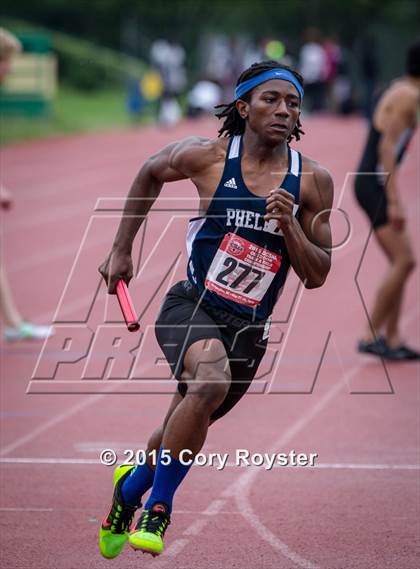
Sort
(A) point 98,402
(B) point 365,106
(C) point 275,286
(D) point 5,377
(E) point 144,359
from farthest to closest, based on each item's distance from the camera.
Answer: (B) point 365,106, (E) point 144,359, (D) point 5,377, (A) point 98,402, (C) point 275,286

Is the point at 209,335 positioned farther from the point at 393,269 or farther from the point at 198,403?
the point at 393,269

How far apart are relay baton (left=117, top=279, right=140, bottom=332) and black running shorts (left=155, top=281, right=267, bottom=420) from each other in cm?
13

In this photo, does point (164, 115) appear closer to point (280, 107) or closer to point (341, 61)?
point (341, 61)

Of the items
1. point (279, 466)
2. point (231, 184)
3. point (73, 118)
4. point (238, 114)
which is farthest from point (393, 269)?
point (73, 118)

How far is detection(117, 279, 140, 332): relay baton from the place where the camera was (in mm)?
4996

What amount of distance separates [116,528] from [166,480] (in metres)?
0.46

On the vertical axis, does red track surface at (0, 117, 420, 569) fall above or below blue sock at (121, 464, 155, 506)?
below

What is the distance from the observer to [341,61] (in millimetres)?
38875

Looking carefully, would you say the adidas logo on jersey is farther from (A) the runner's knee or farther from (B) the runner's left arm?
(A) the runner's knee

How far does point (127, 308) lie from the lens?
505 cm

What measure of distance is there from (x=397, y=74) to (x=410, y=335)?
38.2 metres

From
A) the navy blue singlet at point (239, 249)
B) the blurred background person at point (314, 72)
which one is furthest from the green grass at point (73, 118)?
the navy blue singlet at point (239, 249)

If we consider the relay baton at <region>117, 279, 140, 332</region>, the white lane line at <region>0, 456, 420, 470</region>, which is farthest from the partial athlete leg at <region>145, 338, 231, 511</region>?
the white lane line at <region>0, 456, 420, 470</region>

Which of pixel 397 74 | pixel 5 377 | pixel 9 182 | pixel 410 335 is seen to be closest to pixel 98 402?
pixel 5 377
